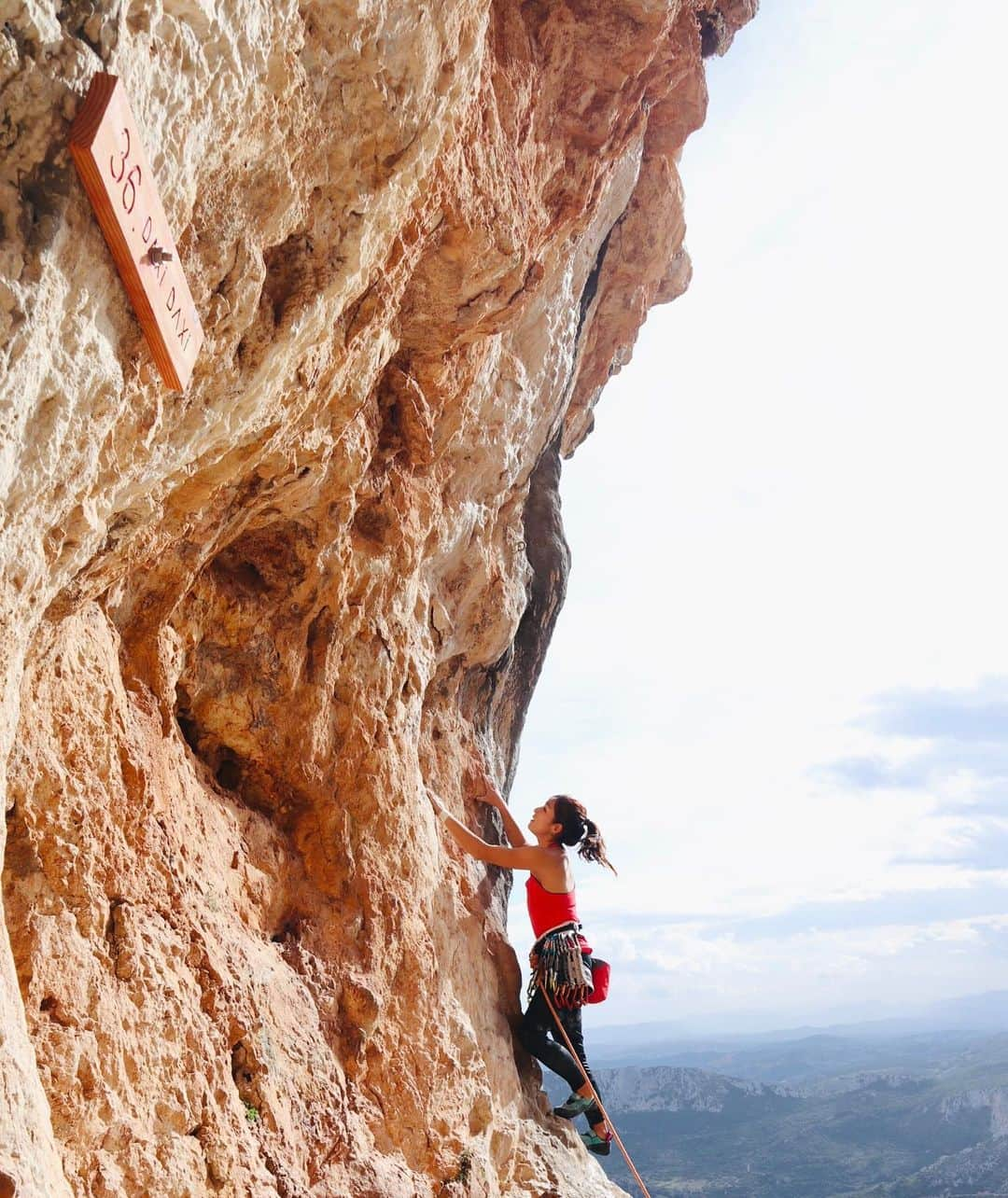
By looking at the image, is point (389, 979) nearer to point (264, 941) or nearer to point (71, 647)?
point (264, 941)

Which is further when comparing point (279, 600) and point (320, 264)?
point (279, 600)

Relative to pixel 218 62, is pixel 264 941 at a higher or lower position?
lower

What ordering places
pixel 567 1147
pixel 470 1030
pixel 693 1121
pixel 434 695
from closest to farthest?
pixel 470 1030 → pixel 567 1147 → pixel 434 695 → pixel 693 1121

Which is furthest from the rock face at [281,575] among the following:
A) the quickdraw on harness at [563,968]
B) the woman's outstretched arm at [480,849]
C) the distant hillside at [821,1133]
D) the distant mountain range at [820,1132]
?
the distant hillside at [821,1133]

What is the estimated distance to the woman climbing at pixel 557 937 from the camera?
22.2ft

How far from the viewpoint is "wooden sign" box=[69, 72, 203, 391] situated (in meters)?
2.21

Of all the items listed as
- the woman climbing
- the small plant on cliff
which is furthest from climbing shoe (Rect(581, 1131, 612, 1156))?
the small plant on cliff

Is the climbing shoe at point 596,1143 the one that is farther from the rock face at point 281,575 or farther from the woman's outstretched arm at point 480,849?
the woman's outstretched arm at point 480,849

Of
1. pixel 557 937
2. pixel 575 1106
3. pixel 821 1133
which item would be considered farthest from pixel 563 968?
pixel 821 1133

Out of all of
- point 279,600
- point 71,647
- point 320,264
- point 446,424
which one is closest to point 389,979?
point 279,600

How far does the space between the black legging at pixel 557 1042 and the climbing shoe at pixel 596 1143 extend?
0.26 m

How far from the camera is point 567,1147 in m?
6.77

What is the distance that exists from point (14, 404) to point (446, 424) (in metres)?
4.17

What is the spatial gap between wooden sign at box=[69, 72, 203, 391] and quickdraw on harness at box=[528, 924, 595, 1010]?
5129 mm
